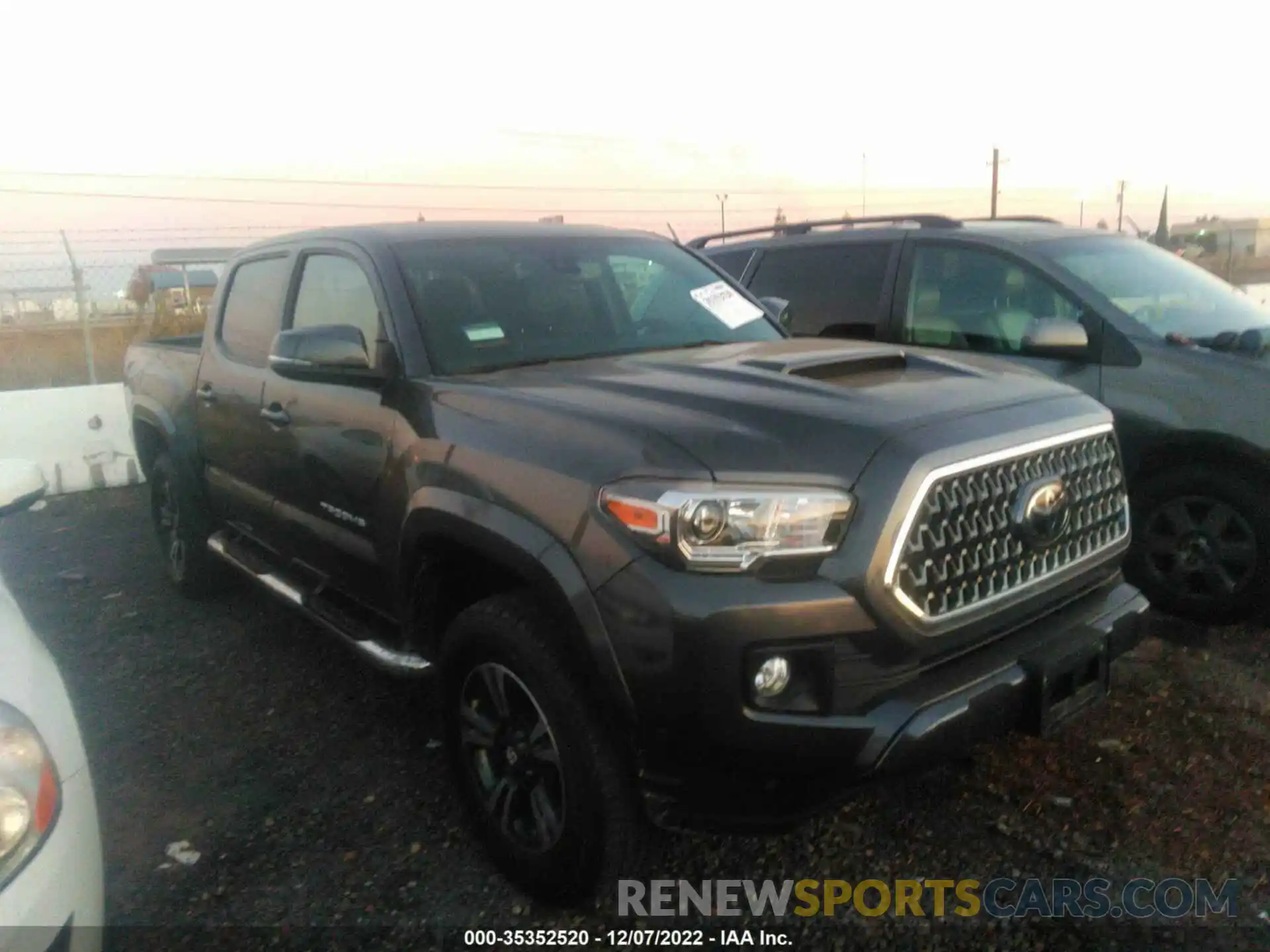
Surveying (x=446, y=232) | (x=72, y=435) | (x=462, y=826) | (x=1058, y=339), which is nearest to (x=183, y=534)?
(x=446, y=232)

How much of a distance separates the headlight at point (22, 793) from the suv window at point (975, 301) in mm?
4260

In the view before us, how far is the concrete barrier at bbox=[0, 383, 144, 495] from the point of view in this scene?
7.88 metres

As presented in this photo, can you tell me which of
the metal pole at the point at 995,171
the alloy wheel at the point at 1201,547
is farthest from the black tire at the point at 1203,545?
the metal pole at the point at 995,171

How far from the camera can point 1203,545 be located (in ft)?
13.9

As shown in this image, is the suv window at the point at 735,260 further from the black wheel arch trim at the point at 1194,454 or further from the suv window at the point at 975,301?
the black wheel arch trim at the point at 1194,454

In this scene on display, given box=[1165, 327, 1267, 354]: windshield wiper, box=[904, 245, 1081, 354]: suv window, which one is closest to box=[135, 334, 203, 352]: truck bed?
box=[904, 245, 1081, 354]: suv window

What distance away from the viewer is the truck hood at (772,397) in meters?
2.28

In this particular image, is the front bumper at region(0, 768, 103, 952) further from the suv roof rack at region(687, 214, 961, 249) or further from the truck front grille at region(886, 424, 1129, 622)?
the suv roof rack at region(687, 214, 961, 249)

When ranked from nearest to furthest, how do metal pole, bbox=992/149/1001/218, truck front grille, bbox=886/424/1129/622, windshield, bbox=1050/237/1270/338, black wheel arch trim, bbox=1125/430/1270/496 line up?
truck front grille, bbox=886/424/1129/622 → black wheel arch trim, bbox=1125/430/1270/496 → windshield, bbox=1050/237/1270/338 → metal pole, bbox=992/149/1001/218

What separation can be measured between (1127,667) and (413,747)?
9.36 feet

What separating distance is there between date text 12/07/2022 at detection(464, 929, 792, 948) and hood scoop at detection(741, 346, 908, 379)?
59.5 inches

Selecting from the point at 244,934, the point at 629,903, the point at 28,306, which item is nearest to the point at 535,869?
the point at 629,903

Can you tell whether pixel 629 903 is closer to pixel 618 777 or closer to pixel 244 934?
pixel 618 777

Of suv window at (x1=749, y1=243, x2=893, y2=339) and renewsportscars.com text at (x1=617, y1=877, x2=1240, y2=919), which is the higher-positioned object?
suv window at (x1=749, y1=243, x2=893, y2=339)
